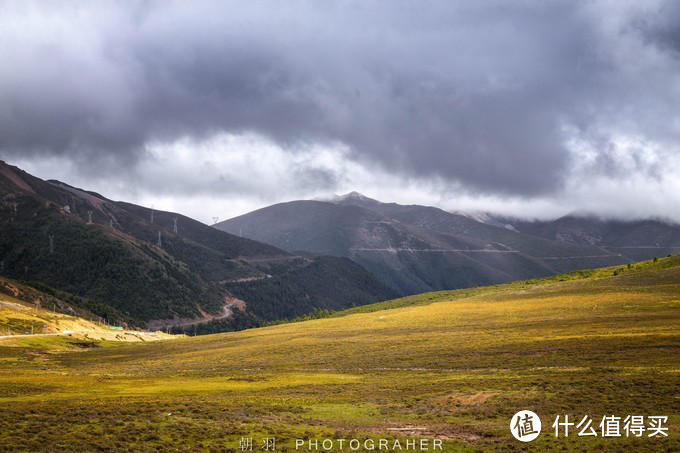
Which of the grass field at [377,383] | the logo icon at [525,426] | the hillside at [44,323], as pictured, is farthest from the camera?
the hillside at [44,323]

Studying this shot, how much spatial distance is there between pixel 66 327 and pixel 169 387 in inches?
3591

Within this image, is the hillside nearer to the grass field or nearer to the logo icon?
the grass field

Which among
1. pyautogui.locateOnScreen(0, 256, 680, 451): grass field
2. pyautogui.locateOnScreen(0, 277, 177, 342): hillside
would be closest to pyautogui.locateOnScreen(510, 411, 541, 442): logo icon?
pyautogui.locateOnScreen(0, 256, 680, 451): grass field

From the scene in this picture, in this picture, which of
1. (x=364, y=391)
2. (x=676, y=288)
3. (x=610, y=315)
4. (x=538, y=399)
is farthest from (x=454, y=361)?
(x=676, y=288)

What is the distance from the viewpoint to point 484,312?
123m

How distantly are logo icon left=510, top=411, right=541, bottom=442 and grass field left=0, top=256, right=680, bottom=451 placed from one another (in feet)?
2.67

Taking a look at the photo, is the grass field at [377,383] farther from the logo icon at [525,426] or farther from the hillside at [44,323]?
the hillside at [44,323]

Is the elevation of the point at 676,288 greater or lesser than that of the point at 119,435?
greater

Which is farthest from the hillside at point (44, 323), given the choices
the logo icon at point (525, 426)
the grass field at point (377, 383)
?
the logo icon at point (525, 426)

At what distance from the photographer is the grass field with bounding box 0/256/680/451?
128 ft

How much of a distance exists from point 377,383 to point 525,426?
2343 cm

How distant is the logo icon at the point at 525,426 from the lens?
123 ft

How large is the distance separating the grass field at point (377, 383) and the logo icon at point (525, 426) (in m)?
0.81

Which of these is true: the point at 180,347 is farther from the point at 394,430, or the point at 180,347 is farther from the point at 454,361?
the point at 394,430
